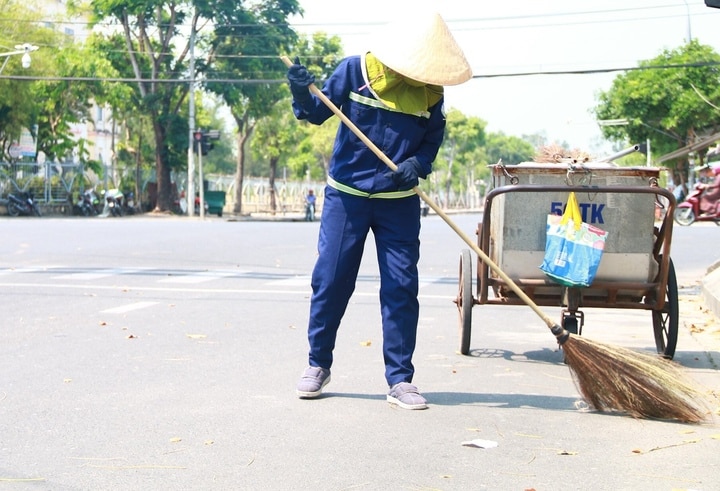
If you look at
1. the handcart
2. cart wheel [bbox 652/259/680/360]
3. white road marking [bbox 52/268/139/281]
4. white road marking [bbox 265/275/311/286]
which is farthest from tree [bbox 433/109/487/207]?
the handcart

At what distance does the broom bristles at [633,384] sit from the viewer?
5.30 metres

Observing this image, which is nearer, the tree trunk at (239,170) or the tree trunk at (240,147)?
the tree trunk at (240,147)

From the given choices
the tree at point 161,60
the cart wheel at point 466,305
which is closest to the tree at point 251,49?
the tree at point 161,60

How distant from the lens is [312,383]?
5.57 metres

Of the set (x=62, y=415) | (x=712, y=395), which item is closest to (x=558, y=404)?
(x=712, y=395)

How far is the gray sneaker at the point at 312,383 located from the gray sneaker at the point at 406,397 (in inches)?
13.5

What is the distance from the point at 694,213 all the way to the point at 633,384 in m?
27.9

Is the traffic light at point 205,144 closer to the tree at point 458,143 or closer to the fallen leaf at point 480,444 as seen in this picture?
the tree at point 458,143

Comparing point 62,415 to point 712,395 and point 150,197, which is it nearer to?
point 712,395

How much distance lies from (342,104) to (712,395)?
2.49m

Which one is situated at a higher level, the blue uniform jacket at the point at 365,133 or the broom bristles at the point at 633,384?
the blue uniform jacket at the point at 365,133

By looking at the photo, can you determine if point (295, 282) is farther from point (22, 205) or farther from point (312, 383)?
point (22, 205)

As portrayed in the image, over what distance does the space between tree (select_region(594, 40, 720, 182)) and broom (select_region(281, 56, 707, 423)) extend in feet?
137

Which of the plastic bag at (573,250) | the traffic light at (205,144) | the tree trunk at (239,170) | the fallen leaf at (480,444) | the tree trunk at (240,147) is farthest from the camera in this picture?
the tree trunk at (239,170)
